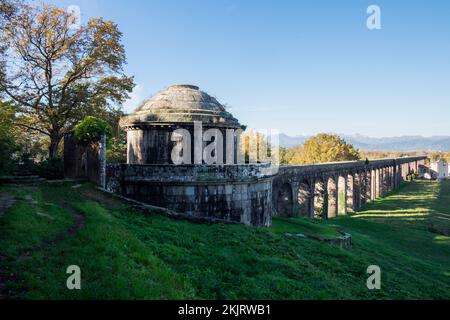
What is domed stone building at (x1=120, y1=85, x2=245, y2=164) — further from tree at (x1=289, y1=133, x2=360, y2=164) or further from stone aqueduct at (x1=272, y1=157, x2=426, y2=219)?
tree at (x1=289, y1=133, x2=360, y2=164)

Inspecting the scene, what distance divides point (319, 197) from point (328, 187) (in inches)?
208

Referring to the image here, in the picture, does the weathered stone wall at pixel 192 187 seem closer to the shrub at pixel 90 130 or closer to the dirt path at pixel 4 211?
the shrub at pixel 90 130

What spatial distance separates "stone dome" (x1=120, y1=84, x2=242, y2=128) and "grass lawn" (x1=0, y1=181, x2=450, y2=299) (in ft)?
17.1

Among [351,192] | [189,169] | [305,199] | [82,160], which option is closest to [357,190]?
[351,192]

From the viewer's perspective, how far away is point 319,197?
40.9 metres

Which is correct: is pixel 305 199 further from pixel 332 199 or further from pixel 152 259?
pixel 152 259

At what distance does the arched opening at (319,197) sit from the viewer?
39781 mm

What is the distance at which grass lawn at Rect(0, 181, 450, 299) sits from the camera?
6.54 metres

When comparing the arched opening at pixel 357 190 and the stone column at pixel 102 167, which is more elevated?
the stone column at pixel 102 167
